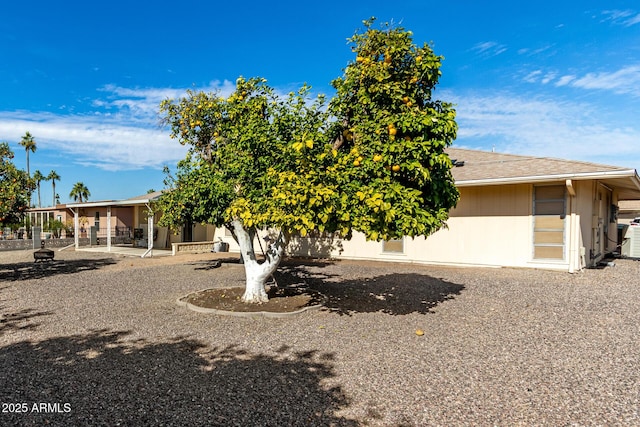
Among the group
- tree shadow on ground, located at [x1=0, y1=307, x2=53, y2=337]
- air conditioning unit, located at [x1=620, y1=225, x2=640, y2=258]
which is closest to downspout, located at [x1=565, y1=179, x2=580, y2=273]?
air conditioning unit, located at [x1=620, y1=225, x2=640, y2=258]

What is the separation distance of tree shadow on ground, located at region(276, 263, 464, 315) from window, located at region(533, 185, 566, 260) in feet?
12.5

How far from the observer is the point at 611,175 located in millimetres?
9625

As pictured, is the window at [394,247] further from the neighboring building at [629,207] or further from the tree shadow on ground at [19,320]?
the neighboring building at [629,207]

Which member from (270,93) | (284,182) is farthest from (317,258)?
(284,182)

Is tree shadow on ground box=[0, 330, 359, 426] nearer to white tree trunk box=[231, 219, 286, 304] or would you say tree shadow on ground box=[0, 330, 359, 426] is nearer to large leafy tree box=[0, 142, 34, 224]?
white tree trunk box=[231, 219, 286, 304]

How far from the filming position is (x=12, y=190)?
10.5m

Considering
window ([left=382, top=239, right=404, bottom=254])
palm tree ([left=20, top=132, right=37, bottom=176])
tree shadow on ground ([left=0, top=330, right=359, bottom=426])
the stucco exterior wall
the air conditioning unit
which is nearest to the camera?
tree shadow on ground ([left=0, top=330, right=359, bottom=426])

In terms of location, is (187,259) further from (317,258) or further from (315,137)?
(315,137)

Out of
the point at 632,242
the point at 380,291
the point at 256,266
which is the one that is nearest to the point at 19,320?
the point at 256,266

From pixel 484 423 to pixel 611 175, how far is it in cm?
939

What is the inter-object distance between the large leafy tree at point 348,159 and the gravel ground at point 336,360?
1.58m

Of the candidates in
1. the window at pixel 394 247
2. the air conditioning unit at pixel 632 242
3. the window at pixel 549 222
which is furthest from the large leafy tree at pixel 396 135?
the air conditioning unit at pixel 632 242

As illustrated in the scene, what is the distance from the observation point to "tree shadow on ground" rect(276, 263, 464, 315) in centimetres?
706

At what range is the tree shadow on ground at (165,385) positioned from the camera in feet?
10.4
